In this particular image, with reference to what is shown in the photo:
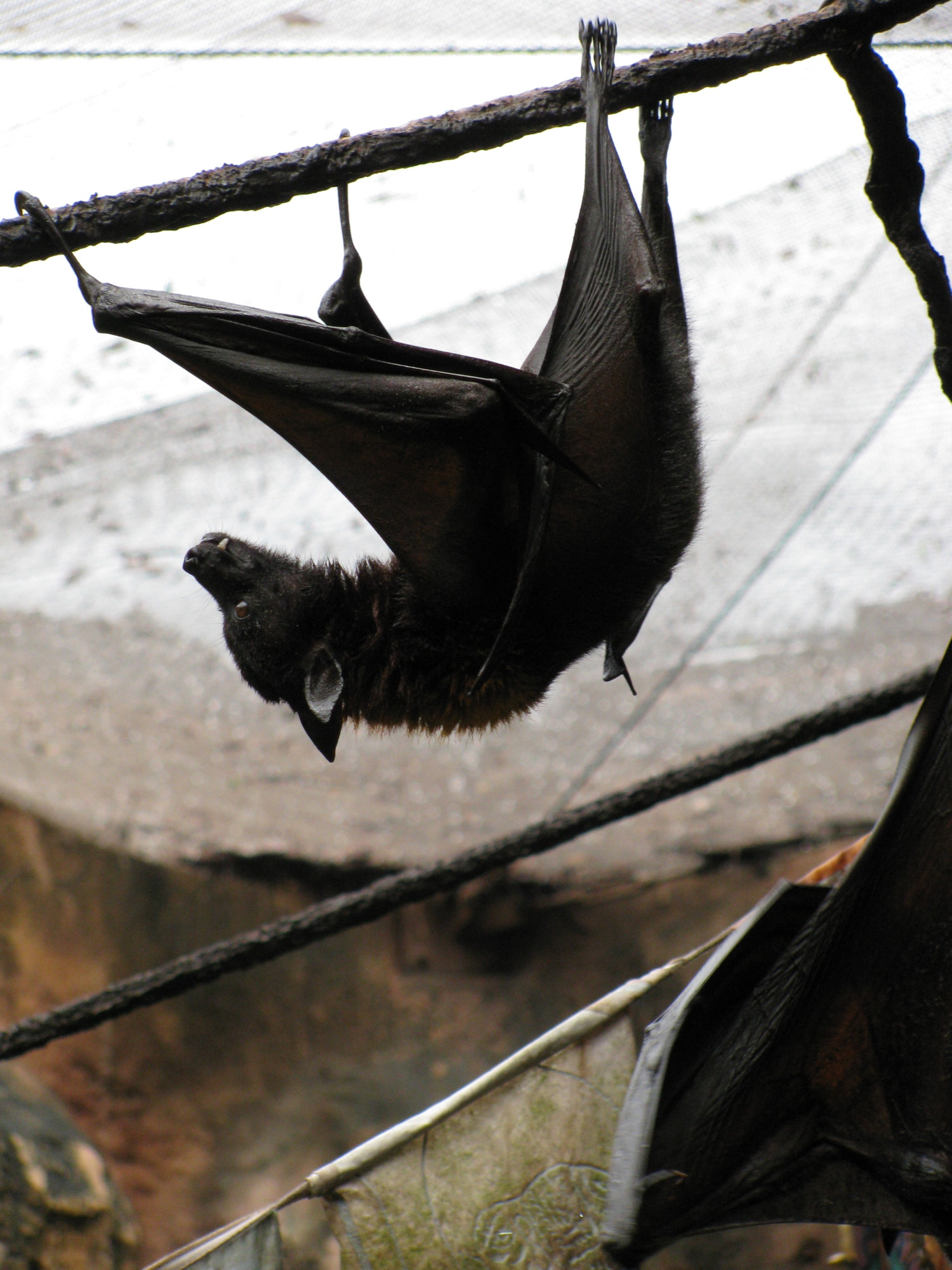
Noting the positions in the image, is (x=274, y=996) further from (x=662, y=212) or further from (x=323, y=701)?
(x=662, y=212)

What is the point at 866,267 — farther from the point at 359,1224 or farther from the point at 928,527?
the point at 359,1224

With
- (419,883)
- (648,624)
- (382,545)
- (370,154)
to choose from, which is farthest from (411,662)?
(648,624)

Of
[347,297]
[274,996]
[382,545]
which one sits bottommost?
[274,996]

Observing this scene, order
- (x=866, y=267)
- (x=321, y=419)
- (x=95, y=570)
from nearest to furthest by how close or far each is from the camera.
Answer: (x=321, y=419), (x=866, y=267), (x=95, y=570)

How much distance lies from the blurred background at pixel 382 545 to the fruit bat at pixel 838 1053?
4.20 feet

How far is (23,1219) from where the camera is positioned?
3246 mm

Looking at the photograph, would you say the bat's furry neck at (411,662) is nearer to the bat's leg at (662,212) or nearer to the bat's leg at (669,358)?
the bat's leg at (669,358)

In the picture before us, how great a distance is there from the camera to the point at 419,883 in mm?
2486

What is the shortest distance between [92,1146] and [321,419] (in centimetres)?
333

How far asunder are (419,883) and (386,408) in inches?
48.3

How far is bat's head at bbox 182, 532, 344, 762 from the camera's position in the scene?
216cm

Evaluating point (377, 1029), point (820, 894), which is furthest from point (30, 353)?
point (377, 1029)

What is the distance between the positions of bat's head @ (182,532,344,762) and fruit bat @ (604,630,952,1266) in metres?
0.99

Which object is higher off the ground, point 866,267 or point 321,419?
point 866,267
